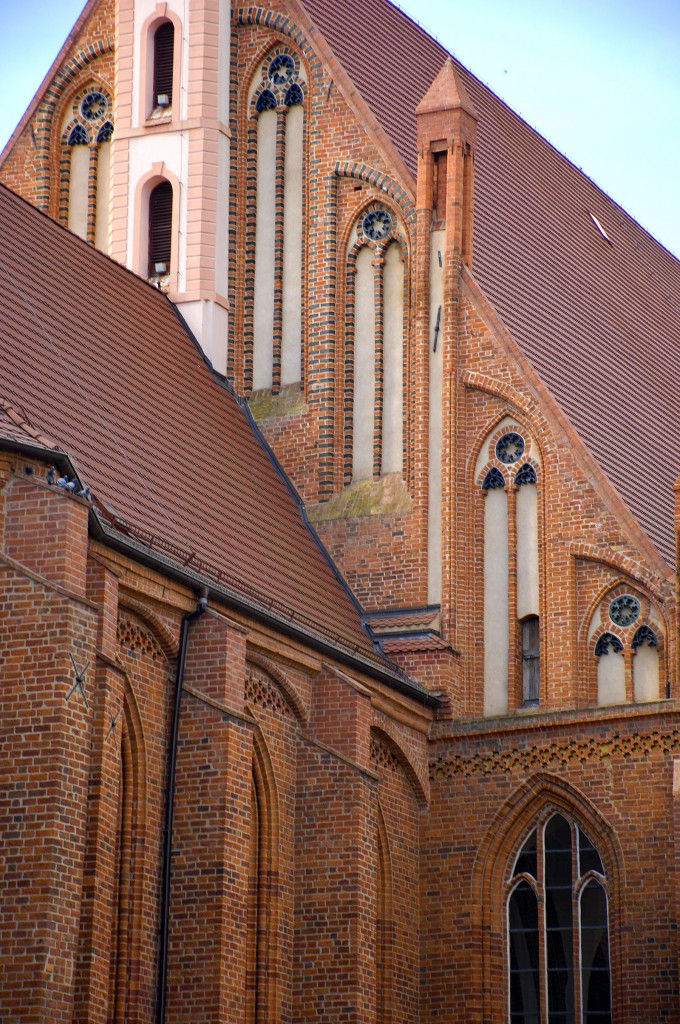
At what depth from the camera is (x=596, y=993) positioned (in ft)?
83.0

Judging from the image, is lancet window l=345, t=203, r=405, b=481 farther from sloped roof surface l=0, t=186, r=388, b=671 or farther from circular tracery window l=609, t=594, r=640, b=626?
circular tracery window l=609, t=594, r=640, b=626

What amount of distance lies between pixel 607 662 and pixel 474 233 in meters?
6.94

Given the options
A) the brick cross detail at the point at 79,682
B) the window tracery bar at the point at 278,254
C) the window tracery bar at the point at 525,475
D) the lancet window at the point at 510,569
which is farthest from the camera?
the window tracery bar at the point at 278,254

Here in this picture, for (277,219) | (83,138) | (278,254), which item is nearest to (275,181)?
(277,219)

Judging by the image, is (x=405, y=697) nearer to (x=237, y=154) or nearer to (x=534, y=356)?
(x=534, y=356)

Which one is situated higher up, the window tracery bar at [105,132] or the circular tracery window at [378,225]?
the window tracery bar at [105,132]

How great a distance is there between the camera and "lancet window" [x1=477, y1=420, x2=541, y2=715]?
26.9m

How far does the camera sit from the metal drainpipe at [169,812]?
70.7 feet

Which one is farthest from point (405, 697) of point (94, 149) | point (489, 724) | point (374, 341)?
point (94, 149)

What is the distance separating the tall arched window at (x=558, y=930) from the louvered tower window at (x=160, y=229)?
9.21 meters

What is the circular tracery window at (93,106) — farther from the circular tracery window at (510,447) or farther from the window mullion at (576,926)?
the window mullion at (576,926)

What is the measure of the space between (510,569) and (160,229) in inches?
277

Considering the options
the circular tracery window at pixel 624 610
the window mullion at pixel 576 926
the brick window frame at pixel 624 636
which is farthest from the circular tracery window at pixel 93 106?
the window mullion at pixel 576 926

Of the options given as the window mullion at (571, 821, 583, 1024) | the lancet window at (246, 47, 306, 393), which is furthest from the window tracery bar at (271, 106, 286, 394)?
the window mullion at (571, 821, 583, 1024)
